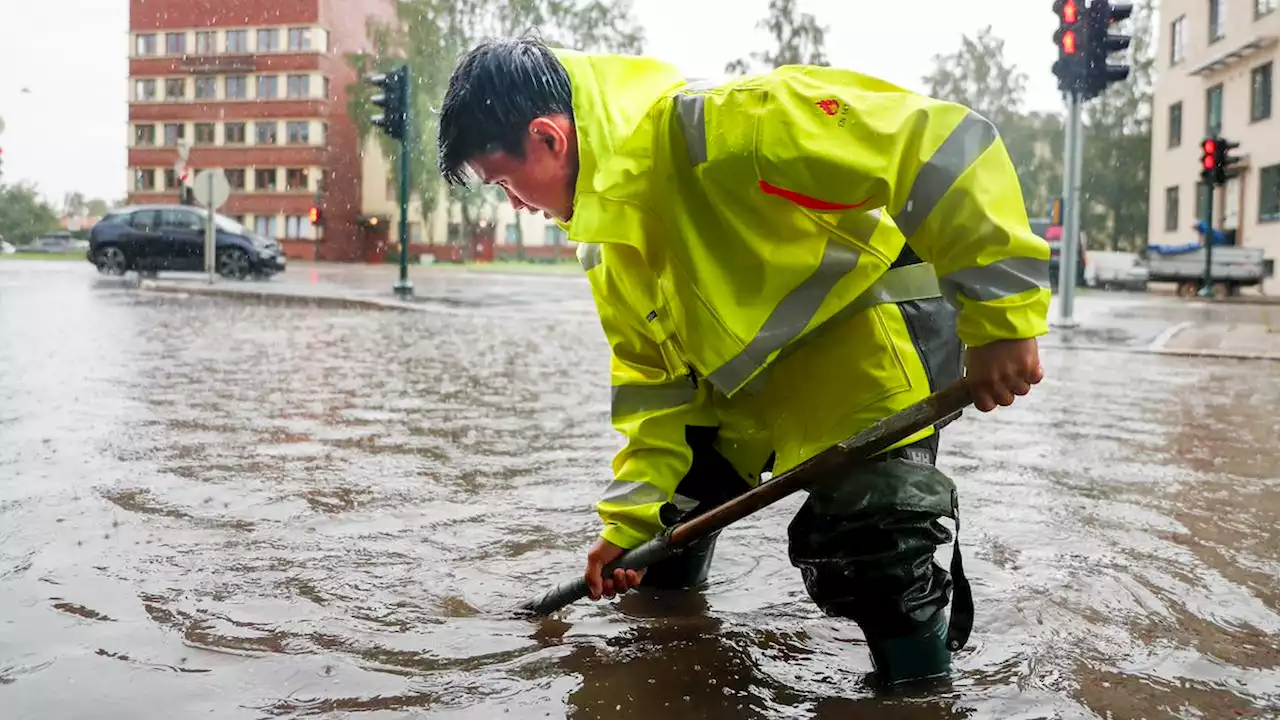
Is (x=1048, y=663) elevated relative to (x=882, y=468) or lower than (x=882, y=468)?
lower

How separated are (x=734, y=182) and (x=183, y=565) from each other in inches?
74.3

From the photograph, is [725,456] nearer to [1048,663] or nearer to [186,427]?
[1048,663]

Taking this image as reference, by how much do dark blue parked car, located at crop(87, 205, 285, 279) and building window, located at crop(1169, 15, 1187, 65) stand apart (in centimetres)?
2493

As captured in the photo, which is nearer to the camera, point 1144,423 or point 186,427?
point 186,427

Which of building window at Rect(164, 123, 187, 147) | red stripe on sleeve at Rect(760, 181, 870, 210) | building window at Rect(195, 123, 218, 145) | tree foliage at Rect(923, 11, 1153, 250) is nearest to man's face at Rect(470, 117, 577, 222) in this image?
red stripe on sleeve at Rect(760, 181, 870, 210)

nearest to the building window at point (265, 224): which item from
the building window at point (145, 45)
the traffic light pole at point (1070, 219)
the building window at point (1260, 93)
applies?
the building window at point (145, 45)

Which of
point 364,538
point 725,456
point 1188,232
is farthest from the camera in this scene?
point 1188,232

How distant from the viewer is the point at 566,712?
7.11ft

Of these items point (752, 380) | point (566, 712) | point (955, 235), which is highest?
point (955, 235)

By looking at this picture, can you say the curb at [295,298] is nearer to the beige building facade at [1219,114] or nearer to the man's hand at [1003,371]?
the man's hand at [1003,371]

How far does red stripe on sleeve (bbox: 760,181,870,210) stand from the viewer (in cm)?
198

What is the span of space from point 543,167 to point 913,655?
119cm

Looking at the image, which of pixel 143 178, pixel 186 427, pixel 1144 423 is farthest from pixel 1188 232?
pixel 143 178

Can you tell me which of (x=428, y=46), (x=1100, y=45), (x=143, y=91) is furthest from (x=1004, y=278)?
(x=143, y=91)
